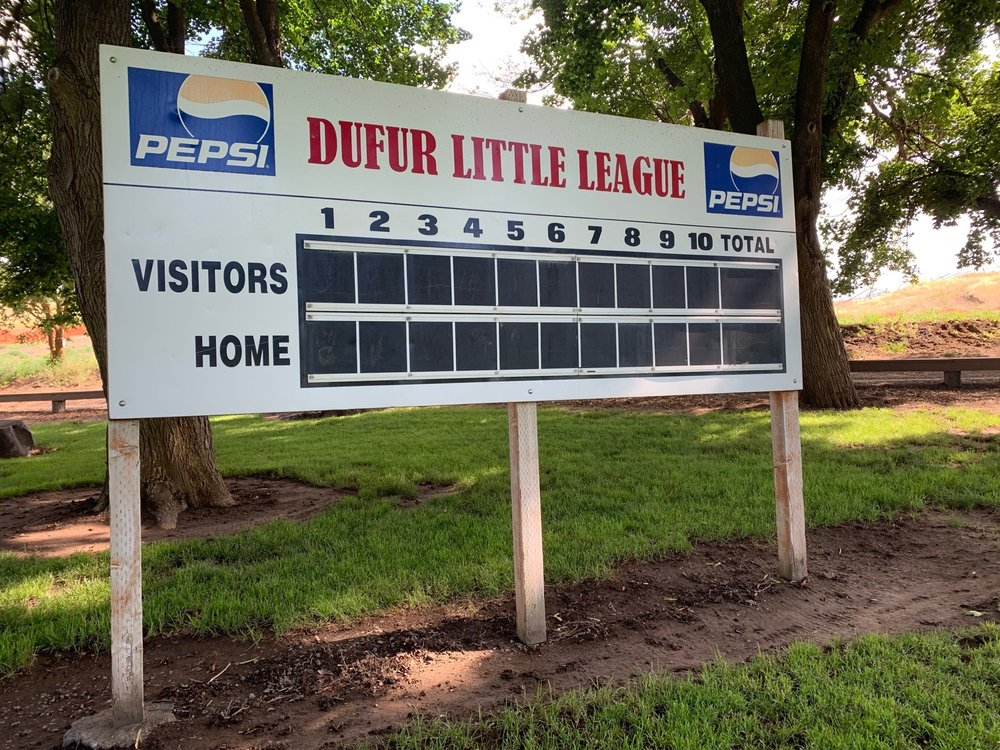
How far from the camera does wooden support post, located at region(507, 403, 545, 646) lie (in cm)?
350

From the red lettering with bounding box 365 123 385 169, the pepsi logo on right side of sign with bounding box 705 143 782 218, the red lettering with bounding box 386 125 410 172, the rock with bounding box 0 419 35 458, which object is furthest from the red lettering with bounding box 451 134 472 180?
the rock with bounding box 0 419 35 458

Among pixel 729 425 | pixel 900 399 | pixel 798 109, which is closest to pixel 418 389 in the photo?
pixel 729 425

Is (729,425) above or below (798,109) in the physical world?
below

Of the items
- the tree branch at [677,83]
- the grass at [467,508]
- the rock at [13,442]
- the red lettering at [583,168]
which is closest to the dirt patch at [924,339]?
the tree branch at [677,83]

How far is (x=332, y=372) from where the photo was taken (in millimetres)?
3219

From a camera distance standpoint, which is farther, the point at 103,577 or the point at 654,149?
the point at 103,577

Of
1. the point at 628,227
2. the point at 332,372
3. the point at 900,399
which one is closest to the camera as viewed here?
the point at 332,372


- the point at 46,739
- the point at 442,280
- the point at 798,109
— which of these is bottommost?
the point at 46,739

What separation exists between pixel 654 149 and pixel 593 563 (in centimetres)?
259

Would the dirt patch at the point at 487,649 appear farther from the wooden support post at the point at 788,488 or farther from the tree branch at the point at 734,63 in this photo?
the tree branch at the point at 734,63

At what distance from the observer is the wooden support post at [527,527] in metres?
3.50

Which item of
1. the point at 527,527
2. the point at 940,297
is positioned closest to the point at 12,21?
the point at 527,527

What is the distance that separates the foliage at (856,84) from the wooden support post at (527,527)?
933 centimetres

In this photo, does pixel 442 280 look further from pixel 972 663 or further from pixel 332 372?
pixel 972 663
